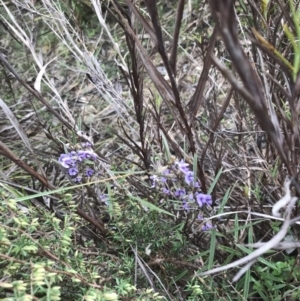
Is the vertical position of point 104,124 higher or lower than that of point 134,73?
lower

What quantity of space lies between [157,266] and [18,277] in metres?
0.38

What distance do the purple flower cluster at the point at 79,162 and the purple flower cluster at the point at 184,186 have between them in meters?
0.16

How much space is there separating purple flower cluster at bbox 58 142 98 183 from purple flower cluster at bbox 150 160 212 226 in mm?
160

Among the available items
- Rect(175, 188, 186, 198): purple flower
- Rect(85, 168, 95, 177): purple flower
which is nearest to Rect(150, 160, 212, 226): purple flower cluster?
Rect(175, 188, 186, 198): purple flower

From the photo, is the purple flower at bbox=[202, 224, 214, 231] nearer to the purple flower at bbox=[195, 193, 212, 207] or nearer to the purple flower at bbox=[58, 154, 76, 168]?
the purple flower at bbox=[195, 193, 212, 207]

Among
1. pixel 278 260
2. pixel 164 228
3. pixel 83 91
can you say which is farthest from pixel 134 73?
pixel 83 91

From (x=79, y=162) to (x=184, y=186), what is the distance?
25 centimetres

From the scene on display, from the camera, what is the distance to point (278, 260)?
1258 mm

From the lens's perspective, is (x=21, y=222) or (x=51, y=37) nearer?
(x=21, y=222)

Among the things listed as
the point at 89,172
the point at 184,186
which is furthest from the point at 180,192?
the point at 89,172

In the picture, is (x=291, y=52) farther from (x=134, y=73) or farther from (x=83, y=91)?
(x=83, y=91)

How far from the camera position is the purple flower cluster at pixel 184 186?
3.22 feet

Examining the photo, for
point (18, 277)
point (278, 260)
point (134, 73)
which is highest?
point (134, 73)

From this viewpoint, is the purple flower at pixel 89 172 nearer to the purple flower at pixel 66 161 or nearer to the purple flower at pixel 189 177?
the purple flower at pixel 66 161
